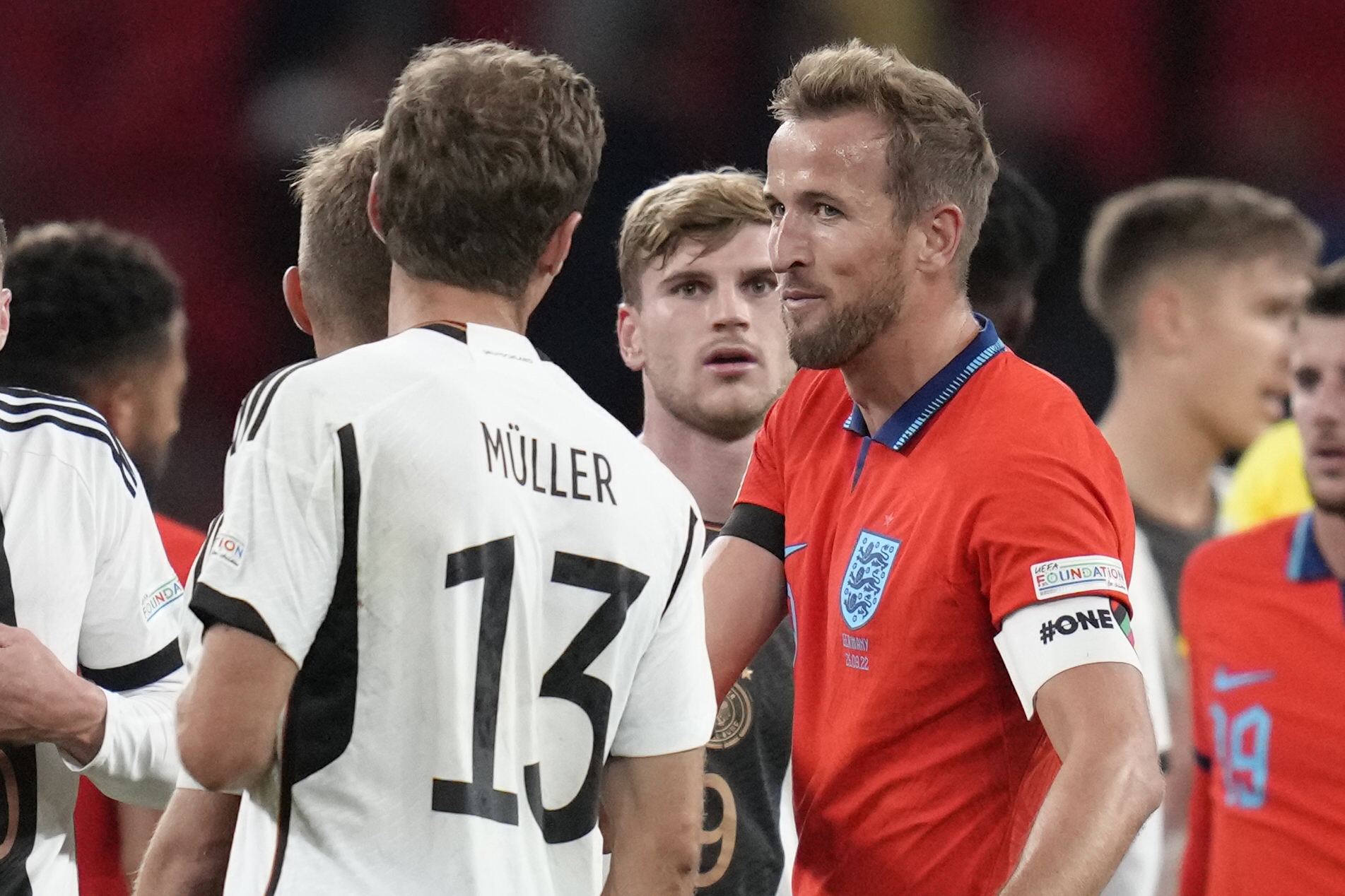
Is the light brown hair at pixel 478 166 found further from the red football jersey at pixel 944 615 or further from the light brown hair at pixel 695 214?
the light brown hair at pixel 695 214

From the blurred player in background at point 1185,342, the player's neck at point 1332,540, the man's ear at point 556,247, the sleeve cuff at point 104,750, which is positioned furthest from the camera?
the blurred player in background at point 1185,342

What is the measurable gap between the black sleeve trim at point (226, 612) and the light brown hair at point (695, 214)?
1970mm

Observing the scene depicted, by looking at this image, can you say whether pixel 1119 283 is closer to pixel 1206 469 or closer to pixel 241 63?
pixel 1206 469

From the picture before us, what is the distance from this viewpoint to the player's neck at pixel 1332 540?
380 cm

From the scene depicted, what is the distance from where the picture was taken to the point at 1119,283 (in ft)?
17.4

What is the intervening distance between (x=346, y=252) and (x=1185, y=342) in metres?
3.63

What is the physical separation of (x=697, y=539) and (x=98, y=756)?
1.00 metres

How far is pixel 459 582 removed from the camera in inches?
66.4

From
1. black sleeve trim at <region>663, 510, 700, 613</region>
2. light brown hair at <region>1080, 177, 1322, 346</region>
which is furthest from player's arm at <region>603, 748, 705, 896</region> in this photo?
light brown hair at <region>1080, 177, 1322, 346</region>

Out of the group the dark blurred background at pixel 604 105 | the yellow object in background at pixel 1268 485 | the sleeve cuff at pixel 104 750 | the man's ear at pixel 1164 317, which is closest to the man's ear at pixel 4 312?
the sleeve cuff at pixel 104 750

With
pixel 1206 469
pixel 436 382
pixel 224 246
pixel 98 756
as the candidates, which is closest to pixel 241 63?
pixel 224 246

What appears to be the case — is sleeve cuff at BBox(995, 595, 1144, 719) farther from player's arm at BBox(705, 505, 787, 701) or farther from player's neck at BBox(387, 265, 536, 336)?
player's neck at BBox(387, 265, 536, 336)

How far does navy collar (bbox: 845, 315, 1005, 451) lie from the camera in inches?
91.7

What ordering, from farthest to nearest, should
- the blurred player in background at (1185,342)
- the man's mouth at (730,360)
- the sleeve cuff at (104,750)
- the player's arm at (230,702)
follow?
the blurred player in background at (1185,342)
the man's mouth at (730,360)
the sleeve cuff at (104,750)
the player's arm at (230,702)
